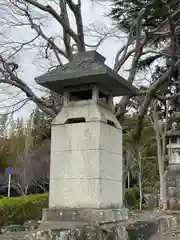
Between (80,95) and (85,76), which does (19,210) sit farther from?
(85,76)

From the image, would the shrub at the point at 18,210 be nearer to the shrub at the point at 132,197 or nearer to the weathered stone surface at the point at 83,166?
the weathered stone surface at the point at 83,166

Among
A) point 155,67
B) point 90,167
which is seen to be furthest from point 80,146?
point 155,67

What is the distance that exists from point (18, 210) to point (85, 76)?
7282 mm

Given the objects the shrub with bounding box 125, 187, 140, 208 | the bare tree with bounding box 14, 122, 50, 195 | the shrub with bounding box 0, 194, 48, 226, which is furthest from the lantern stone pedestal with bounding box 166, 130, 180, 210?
the bare tree with bounding box 14, 122, 50, 195

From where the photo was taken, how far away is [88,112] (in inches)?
191

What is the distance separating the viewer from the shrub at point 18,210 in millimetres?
10375

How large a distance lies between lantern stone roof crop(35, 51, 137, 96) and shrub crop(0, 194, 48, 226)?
635 cm

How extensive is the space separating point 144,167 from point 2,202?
11.9m

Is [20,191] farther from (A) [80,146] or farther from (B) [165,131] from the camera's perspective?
(A) [80,146]

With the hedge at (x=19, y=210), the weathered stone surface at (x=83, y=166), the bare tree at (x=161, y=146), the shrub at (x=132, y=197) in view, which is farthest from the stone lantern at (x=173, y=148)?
the weathered stone surface at (x=83, y=166)

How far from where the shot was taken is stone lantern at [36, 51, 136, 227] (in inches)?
180

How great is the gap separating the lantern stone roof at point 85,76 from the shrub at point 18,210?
635 cm

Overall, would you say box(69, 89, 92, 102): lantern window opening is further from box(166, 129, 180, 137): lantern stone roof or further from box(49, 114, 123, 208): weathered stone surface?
box(166, 129, 180, 137): lantern stone roof

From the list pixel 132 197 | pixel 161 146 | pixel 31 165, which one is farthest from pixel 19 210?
pixel 31 165
